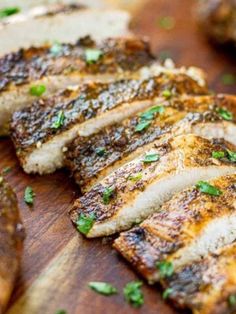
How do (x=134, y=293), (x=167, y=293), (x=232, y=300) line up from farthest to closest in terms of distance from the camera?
(x=134, y=293)
(x=167, y=293)
(x=232, y=300)

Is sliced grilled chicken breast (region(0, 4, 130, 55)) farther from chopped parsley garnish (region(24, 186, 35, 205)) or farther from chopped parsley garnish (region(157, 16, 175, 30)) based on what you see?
chopped parsley garnish (region(24, 186, 35, 205))

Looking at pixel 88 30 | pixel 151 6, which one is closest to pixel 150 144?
pixel 88 30

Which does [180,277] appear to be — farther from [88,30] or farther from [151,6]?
[151,6]

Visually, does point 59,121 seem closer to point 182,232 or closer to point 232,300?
point 182,232

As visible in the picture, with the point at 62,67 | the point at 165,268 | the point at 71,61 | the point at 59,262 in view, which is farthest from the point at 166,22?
the point at 165,268

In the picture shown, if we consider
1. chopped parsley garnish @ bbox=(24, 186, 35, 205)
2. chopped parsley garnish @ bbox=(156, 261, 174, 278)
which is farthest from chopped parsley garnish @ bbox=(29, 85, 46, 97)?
chopped parsley garnish @ bbox=(156, 261, 174, 278)

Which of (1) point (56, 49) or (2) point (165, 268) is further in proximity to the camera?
(1) point (56, 49)

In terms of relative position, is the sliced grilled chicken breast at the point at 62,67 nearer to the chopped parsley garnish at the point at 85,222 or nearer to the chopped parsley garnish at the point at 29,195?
the chopped parsley garnish at the point at 29,195

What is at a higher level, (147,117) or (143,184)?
(147,117)
